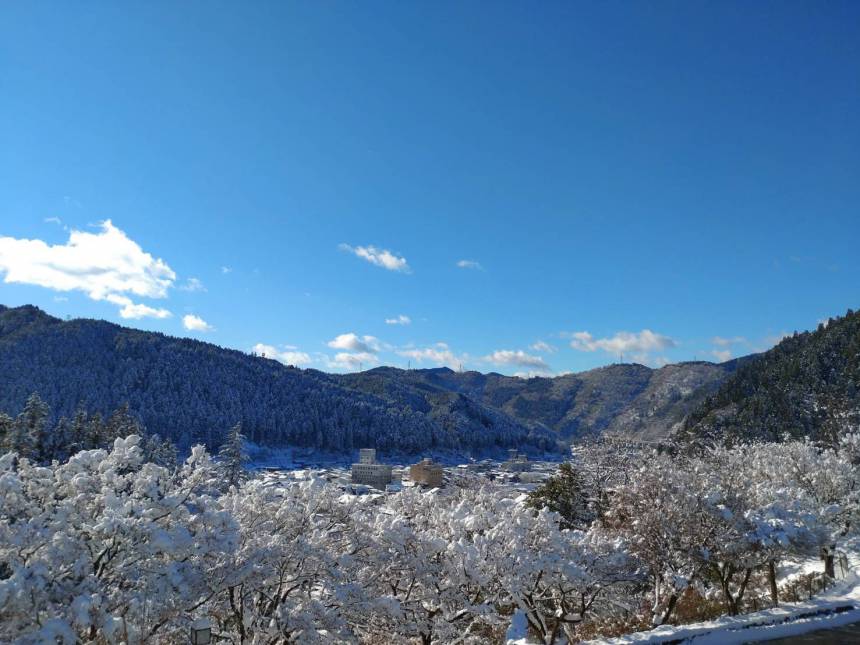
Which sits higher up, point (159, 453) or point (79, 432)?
point (79, 432)

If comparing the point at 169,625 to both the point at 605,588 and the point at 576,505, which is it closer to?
the point at 605,588

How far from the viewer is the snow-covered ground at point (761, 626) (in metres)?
10.2

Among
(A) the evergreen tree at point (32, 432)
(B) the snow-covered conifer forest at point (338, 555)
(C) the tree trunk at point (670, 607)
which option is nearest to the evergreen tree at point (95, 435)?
(A) the evergreen tree at point (32, 432)

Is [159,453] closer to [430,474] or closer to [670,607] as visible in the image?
[670,607]

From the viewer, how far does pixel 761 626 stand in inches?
432

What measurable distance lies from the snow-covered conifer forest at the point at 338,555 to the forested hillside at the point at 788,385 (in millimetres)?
55993

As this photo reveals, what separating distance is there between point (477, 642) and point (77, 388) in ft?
518

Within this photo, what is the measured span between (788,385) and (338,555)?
91605mm

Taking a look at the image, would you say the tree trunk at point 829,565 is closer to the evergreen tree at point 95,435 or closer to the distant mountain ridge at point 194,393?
the evergreen tree at point 95,435

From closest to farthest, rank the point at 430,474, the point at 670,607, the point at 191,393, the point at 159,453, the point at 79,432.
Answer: the point at 670,607 < the point at 159,453 < the point at 79,432 < the point at 430,474 < the point at 191,393

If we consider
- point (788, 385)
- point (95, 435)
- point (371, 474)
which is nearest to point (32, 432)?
point (95, 435)

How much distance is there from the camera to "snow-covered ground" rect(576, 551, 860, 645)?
33.3ft

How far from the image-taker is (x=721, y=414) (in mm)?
91750

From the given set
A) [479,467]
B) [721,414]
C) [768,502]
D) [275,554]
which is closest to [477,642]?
[275,554]
